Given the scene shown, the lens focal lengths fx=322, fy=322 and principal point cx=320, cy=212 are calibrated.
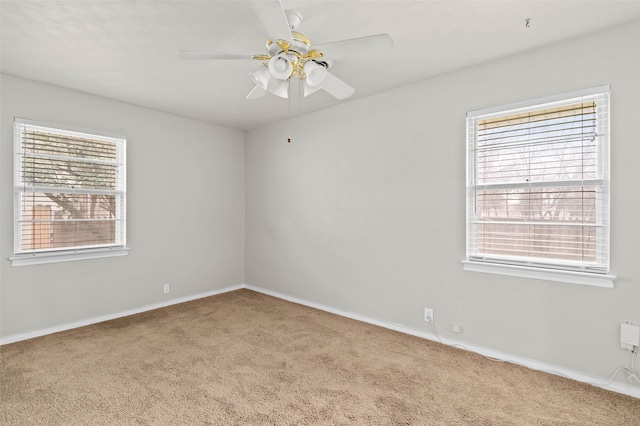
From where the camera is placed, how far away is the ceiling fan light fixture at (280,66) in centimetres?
196

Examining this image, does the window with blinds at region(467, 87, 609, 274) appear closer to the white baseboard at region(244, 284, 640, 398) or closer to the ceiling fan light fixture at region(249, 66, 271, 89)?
the white baseboard at region(244, 284, 640, 398)

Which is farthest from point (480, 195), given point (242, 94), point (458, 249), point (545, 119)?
point (242, 94)

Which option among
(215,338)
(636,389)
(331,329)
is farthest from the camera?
(331,329)

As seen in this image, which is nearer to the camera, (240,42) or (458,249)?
(240,42)

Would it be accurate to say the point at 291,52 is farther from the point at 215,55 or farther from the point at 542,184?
the point at 542,184

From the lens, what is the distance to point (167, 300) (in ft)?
14.0

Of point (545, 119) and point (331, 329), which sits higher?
point (545, 119)

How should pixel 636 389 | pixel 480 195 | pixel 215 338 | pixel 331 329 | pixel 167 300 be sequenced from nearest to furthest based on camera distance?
pixel 636 389 < pixel 480 195 < pixel 215 338 < pixel 331 329 < pixel 167 300

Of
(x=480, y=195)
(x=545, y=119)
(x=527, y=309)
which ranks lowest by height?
(x=527, y=309)

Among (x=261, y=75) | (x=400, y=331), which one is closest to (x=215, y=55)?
(x=261, y=75)

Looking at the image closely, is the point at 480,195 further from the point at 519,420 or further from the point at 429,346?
the point at 519,420

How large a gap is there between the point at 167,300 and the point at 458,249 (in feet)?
11.9

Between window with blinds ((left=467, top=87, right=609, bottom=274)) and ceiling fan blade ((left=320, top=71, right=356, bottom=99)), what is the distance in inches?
48.5

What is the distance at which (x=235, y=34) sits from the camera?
7.55 feet
